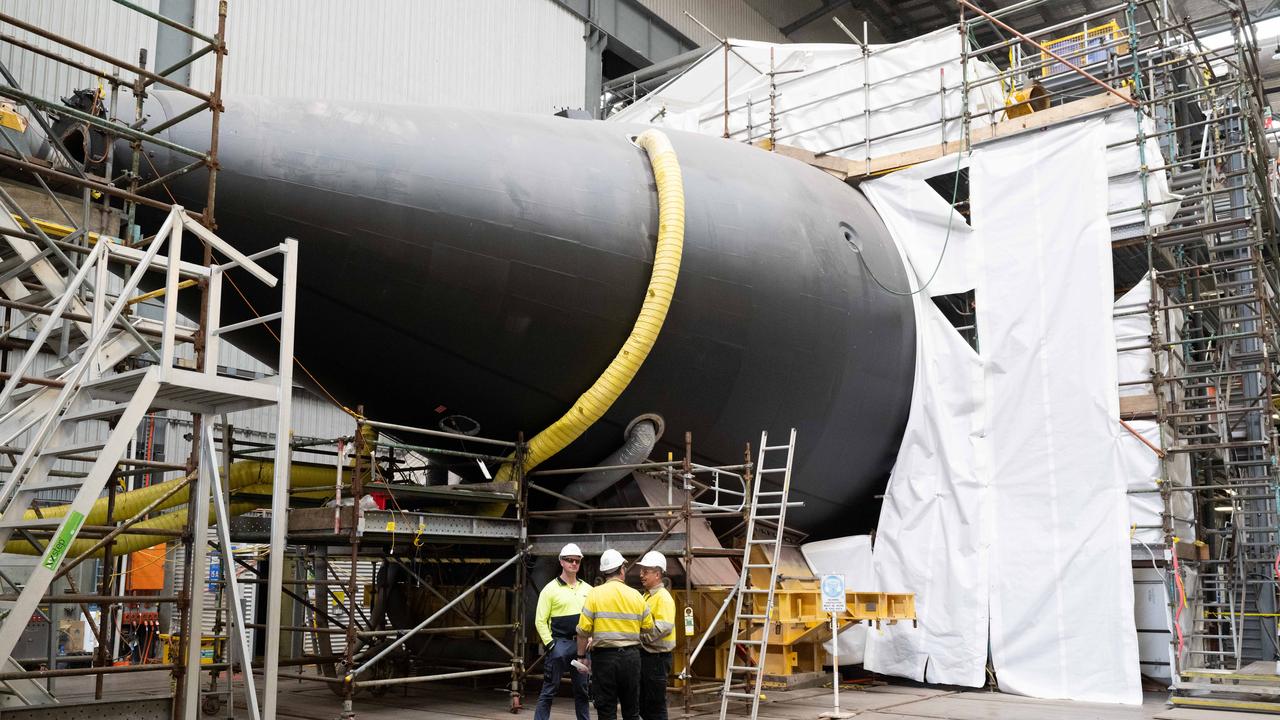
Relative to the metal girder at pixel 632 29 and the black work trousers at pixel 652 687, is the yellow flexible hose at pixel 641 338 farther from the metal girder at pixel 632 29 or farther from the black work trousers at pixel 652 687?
the metal girder at pixel 632 29

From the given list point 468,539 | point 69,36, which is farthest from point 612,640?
point 69,36

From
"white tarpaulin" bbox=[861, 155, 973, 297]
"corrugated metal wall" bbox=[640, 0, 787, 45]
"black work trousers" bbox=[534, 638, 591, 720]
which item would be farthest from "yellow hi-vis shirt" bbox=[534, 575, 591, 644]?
"corrugated metal wall" bbox=[640, 0, 787, 45]

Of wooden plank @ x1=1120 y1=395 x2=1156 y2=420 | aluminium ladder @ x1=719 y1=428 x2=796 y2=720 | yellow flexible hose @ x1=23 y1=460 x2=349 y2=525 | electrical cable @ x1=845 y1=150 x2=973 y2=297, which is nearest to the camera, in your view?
aluminium ladder @ x1=719 y1=428 x2=796 y2=720

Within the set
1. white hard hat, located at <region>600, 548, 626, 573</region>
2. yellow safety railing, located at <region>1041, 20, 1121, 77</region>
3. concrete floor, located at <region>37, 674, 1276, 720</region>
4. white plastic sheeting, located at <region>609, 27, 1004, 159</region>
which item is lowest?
concrete floor, located at <region>37, 674, 1276, 720</region>

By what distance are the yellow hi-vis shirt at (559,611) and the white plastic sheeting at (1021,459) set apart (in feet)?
22.7

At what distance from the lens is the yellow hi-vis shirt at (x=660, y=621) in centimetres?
941

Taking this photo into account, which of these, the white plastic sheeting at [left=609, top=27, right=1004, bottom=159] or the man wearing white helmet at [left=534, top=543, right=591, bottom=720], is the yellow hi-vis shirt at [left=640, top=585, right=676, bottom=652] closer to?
the man wearing white helmet at [left=534, top=543, right=591, bottom=720]

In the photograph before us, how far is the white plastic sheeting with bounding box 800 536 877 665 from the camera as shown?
50.8 ft

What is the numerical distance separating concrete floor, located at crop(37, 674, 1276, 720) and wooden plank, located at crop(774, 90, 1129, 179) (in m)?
8.13

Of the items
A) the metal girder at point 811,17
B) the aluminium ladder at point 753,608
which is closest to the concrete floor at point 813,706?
the aluminium ladder at point 753,608

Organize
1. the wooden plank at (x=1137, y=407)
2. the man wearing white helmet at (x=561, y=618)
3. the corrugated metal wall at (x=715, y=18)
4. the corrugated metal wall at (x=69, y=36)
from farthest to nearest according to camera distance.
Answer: the corrugated metal wall at (x=715, y=18) → the corrugated metal wall at (x=69, y=36) → the wooden plank at (x=1137, y=407) → the man wearing white helmet at (x=561, y=618)

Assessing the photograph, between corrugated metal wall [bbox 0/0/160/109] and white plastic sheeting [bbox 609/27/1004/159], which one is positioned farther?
corrugated metal wall [bbox 0/0/160/109]

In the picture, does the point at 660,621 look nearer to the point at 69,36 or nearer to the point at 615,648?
the point at 615,648

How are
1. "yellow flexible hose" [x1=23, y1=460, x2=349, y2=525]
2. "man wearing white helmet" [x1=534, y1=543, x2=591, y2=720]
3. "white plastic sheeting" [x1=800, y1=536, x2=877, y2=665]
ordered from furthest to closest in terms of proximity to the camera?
1. "white plastic sheeting" [x1=800, y1=536, x2=877, y2=665]
2. "yellow flexible hose" [x1=23, y1=460, x2=349, y2=525]
3. "man wearing white helmet" [x1=534, y1=543, x2=591, y2=720]
